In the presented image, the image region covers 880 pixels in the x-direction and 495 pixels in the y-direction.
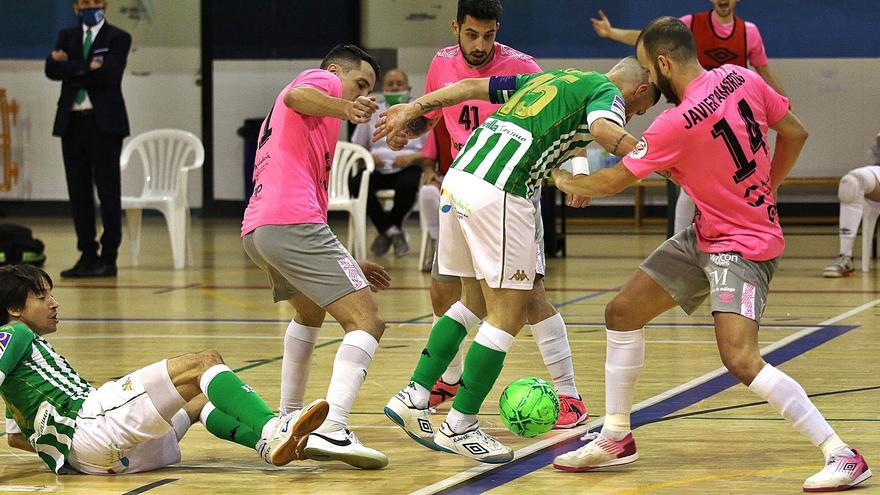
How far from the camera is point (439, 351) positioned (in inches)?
201

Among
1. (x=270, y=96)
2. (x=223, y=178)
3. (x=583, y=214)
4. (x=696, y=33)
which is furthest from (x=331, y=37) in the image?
(x=696, y=33)

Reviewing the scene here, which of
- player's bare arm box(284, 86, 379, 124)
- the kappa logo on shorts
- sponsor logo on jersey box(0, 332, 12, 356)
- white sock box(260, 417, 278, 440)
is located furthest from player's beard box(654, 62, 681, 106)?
sponsor logo on jersey box(0, 332, 12, 356)

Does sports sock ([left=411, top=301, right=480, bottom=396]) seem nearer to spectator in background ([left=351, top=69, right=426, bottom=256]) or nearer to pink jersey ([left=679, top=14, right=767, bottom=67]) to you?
pink jersey ([left=679, top=14, right=767, bottom=67])

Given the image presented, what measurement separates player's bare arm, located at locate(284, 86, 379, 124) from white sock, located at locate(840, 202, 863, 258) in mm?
7265

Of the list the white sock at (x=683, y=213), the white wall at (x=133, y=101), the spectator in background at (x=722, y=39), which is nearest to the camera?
the white sock at (x=683, y=213)

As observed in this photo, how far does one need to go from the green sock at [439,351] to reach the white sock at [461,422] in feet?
1.01

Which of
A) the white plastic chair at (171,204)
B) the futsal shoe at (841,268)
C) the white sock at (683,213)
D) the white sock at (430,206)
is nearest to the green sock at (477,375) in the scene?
the white sock at (683,213)

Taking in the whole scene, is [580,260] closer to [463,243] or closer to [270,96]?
[270,96]

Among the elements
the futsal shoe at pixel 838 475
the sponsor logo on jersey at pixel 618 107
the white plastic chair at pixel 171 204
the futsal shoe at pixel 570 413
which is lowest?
the white plastic chair at pixel 171 204

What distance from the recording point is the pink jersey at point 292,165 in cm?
492

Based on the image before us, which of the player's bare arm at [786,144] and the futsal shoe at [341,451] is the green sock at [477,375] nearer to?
the futsal shoe at [341,451]

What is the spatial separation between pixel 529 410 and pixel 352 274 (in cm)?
77

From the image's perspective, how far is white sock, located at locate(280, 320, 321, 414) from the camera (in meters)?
5.26

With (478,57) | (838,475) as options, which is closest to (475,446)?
(838,475)
